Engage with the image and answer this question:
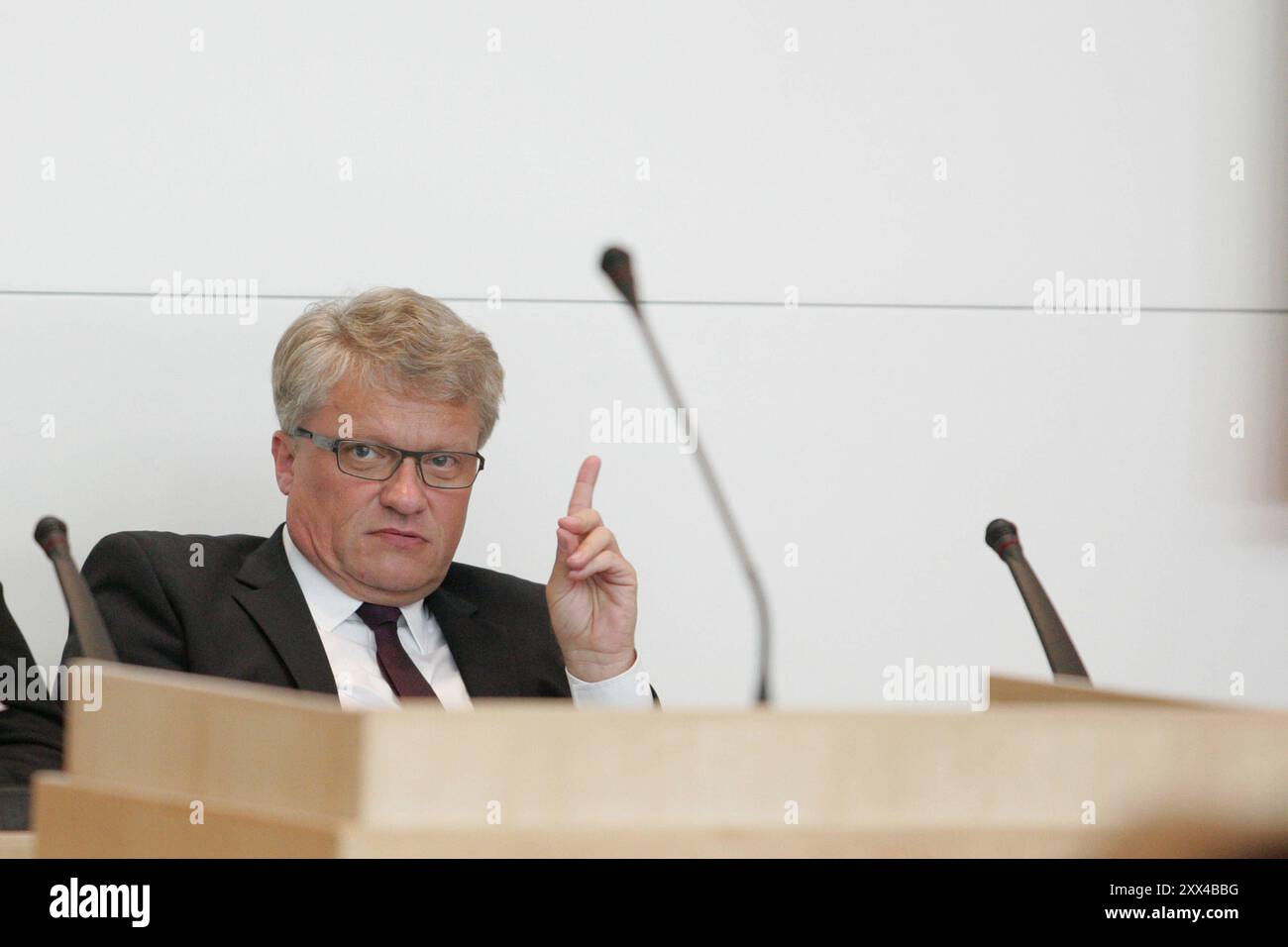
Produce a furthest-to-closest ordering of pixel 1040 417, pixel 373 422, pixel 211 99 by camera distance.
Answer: pixel 1040 417
pixel 211 99
pixel 373 422

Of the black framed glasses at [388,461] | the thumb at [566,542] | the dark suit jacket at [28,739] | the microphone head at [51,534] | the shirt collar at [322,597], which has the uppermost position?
the black framed glasses at [388,461]

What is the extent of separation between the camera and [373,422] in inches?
80.4

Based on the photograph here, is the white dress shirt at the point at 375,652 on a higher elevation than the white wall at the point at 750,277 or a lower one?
lower

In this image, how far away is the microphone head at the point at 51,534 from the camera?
149 cm

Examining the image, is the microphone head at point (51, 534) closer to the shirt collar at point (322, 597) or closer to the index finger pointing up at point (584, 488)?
the shirt collar at point (322, 597)

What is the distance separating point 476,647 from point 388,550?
0.61 feet

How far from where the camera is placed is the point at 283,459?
2139 mm

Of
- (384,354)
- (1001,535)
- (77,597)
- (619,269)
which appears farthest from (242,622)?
(1001,535)

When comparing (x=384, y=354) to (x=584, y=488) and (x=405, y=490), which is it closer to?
(x=405, y=490)

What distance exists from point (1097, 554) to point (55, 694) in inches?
68.1

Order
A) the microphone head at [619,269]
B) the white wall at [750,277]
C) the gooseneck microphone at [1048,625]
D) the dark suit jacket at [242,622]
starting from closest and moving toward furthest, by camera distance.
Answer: the gooseneck microphone at [1048,625], the microphone head at [619,269], the dark suit jacket at [242,622], the white wall at [750,277]

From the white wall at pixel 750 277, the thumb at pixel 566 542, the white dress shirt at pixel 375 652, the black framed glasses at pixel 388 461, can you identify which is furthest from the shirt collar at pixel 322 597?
the white wall at pixel 750 277

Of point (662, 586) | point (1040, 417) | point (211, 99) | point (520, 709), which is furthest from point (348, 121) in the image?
point (520, 709)
